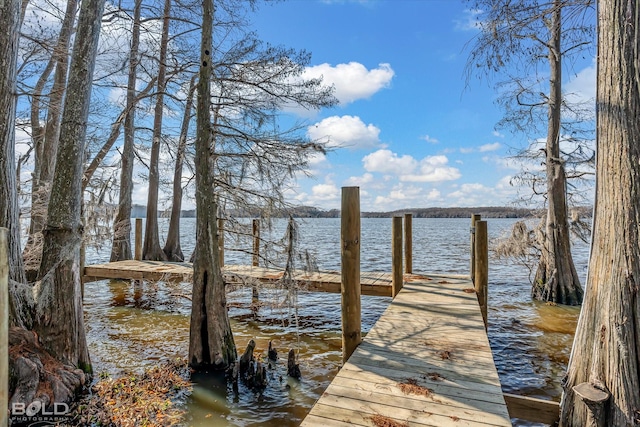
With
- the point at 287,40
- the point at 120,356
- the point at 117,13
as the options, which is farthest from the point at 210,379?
the point at 117,13

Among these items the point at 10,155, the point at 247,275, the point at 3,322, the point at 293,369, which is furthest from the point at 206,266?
the point at 3,322

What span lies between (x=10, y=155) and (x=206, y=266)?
302 cm

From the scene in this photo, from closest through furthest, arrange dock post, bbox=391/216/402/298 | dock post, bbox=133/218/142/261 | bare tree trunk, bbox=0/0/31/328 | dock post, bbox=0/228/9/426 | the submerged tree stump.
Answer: dock post, bbox=0/228/9/426 < bare tree trunk, bbox=0/0/31/328 < the submerged tree stump < dock post, bbox=391/216/402/298 < dock post, bbox=133/218/142/261

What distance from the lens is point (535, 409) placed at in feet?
12.4

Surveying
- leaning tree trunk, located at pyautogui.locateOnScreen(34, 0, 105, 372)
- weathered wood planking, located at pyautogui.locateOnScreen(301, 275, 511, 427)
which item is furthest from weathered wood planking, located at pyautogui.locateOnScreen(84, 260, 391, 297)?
weathered wood planking, located at pyautogui.locateOnScreen(301, 275, 511, 427)

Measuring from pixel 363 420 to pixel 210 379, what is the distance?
140 inches

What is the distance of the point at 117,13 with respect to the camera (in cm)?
931

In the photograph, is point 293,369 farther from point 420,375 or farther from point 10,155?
point 10,155

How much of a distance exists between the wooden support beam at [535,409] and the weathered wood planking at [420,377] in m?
0.59

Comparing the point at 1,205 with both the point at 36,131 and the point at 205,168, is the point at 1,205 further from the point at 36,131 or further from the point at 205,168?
the point at 36,131

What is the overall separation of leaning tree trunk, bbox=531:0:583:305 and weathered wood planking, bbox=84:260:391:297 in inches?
207

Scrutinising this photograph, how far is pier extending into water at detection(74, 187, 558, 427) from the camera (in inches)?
106

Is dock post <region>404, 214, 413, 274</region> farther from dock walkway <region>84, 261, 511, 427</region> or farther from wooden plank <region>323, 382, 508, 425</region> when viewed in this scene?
wooden plank <region>323, 382, 508, 425</region>

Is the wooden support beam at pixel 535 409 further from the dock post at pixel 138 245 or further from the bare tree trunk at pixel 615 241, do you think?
the dock post at pixel 138 245
